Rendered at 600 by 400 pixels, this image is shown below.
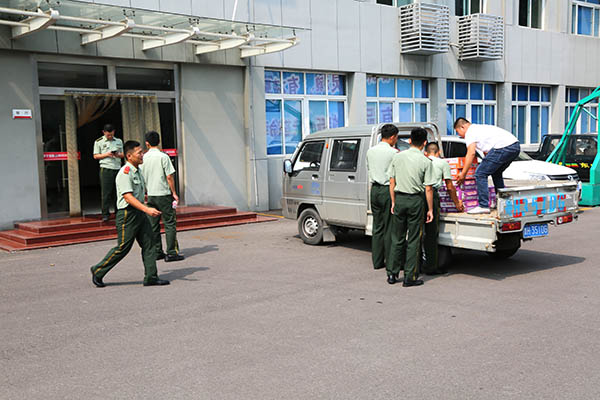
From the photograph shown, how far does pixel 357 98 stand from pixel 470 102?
19.9ft

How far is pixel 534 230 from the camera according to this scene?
7.77 m

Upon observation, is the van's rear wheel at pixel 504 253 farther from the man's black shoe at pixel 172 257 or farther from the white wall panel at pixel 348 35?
the white wall panel at pixel 348 35

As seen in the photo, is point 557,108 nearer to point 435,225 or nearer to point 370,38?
point 370,38

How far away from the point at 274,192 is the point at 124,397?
39.3 ft

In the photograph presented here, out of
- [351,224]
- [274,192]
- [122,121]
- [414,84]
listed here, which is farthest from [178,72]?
[414,84]

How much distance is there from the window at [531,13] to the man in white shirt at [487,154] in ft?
55.5

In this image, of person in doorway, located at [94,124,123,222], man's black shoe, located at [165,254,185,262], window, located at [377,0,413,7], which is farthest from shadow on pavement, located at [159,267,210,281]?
window, located at [377,0,413,7]

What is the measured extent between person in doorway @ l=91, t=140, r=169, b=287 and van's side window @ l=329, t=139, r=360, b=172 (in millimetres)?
3380

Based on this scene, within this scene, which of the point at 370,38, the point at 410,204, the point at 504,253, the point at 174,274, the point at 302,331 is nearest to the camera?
the point at 302,331

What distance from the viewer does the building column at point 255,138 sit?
1545 cm

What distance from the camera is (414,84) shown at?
64.8ft

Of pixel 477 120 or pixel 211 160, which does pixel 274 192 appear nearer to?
pixel 211 160

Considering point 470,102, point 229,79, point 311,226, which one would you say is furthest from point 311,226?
point 470,102

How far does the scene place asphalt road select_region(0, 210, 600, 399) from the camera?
4402 millimetres
